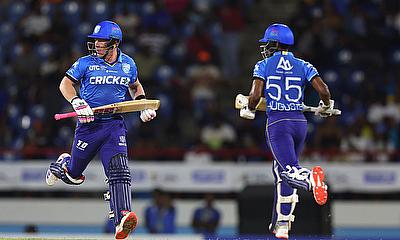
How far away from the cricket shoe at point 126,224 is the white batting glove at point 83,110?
1.12 m

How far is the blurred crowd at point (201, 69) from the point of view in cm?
2030

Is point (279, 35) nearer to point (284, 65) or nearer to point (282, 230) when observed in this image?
point (284, 65)

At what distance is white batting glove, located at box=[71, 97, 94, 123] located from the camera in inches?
456

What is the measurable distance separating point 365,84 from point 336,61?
86 centimetres

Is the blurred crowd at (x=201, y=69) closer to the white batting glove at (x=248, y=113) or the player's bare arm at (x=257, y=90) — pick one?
the white batting glove at (x=248, y=113)

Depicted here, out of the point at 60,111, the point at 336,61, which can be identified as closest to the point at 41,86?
the point at 60,111

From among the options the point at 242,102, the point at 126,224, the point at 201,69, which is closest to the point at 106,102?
the point at 126,224

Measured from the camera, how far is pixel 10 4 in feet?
80.8

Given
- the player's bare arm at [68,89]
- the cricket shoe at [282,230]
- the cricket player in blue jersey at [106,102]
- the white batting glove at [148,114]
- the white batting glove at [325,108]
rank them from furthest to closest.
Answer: the white batting glove at [325,108] → the cricket shoe at [282,230] → the white batting glove at [148,114] → the player's bare arm at [68,89] → the cricket player in blue jersey at [106,102]

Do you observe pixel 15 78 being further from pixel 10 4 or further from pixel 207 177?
pixel 207 177

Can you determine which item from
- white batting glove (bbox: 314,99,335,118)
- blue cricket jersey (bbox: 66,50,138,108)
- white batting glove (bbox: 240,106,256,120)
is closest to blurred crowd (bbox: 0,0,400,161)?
white batting glove (bbox: 314,99,335,118)

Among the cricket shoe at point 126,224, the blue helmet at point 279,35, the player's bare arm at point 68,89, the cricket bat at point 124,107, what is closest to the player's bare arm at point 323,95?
the blue helmet at point 279,35

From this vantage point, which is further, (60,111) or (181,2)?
(181,2)

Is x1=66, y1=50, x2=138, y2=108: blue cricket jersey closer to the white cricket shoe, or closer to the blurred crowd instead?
the white cricket shoe
